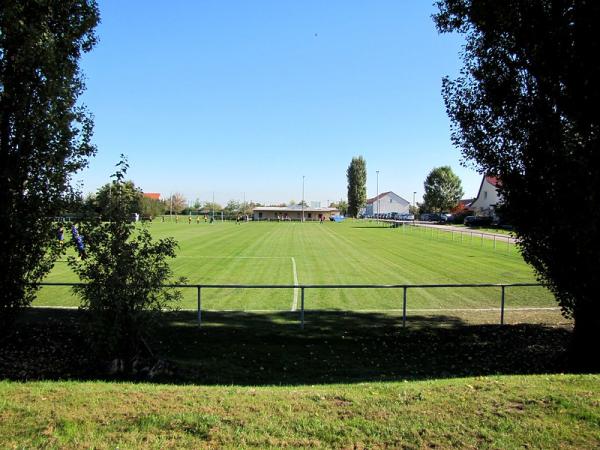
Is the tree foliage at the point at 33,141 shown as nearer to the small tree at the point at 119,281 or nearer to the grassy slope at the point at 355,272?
the small tree at the point at 119,281

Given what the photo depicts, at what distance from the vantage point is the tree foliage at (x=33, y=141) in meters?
8.83

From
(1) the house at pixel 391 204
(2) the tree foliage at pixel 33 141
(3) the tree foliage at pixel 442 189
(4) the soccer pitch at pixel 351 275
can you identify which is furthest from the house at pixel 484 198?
(2) the tree foliage at pixel 33 141

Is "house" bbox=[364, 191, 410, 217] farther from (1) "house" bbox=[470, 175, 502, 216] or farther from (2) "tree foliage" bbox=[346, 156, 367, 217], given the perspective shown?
(1) "house" bbox=[470, 175, 502, 216]

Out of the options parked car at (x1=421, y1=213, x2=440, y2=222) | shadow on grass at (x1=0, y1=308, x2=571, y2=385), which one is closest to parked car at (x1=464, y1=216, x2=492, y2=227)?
parked car at (x1=421, y1=213, x2=440, y2=222)

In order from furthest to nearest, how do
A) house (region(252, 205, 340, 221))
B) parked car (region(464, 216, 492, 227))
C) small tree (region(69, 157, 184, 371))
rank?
house (region(252, 205, 340, 221)) → parked car (region(464, 216, 492, 227)) → small tree (region(69, 157, 184, 371))

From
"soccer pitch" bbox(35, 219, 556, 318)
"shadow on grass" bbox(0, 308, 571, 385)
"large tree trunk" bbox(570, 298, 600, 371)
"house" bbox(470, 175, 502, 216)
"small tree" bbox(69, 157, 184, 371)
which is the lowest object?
"soccer pitch" bbox(35, 219, 556, 318)

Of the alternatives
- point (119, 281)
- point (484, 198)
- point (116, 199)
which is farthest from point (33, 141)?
point (484, 198)

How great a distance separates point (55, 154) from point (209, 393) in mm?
5822

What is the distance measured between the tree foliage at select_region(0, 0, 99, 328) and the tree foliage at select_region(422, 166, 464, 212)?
109 meters

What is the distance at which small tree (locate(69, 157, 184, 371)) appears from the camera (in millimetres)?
7812

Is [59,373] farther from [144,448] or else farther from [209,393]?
[144,448]

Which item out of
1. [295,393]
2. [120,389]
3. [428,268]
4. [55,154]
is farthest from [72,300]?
[428,268]

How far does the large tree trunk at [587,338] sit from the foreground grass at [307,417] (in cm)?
289

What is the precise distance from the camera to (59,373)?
7730 mm
